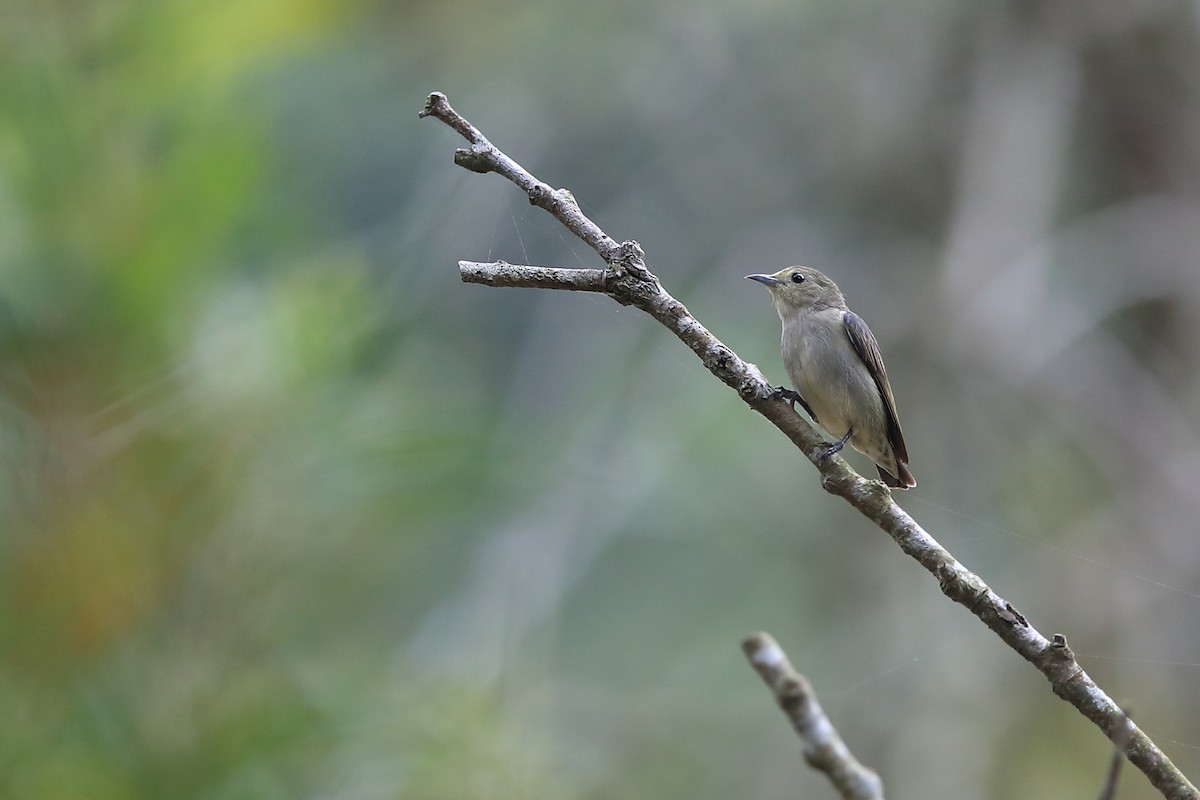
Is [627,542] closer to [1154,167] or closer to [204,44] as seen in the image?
[1154,167]

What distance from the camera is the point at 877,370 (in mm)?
4484

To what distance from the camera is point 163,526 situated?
361cm

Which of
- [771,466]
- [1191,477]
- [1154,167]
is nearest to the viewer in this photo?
[1191,477]

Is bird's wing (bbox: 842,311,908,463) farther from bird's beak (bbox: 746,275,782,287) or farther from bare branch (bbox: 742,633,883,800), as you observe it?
bare branch (bbox: 742,633,883,800)

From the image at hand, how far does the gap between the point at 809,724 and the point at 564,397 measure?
5836 millimetres

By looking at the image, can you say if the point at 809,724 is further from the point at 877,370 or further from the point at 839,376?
the point at 877,370

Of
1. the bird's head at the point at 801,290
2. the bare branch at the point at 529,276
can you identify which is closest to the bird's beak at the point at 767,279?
the bird's head at the point at 801,290

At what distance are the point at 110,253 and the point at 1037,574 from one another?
5513mm

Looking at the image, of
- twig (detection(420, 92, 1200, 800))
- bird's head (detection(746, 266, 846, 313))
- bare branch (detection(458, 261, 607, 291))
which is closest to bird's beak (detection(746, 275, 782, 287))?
bird's head (detection(746, 266, 846, 313))

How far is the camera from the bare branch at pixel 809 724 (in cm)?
141

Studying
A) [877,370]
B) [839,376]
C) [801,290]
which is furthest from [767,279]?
[839,376]

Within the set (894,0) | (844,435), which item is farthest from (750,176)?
(844,435)

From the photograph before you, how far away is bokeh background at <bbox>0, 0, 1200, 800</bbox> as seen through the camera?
12.0 ft

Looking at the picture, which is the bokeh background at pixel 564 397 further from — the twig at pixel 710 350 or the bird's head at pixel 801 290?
A: the twig at pixel 710 350
